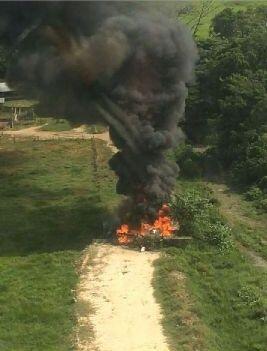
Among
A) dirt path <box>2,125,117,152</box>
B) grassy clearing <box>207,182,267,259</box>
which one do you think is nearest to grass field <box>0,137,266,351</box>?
grassy clearing <box>207,182,267,259</box>

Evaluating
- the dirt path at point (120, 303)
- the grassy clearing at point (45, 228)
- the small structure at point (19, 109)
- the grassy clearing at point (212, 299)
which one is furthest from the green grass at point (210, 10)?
the dirt path at point (120, 303)

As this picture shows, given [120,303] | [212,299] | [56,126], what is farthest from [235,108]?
[120,303]

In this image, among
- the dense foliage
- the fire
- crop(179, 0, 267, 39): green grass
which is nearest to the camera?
the fire

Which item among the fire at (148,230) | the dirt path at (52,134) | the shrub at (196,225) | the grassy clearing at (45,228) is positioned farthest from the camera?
the dirt path at (52,134)

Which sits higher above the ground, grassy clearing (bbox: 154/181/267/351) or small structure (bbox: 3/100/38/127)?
small structure (bbox: 3/100/38/127)

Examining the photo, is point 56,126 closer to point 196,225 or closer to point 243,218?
point 243,218

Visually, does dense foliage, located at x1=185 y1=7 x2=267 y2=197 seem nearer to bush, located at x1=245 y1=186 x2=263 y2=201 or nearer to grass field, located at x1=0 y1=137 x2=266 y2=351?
bush, located at x1=245 y1=186 x2=263 y2=201

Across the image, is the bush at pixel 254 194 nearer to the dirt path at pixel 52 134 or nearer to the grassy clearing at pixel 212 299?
the grassy clearing at pixel 212 299
